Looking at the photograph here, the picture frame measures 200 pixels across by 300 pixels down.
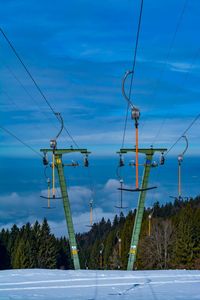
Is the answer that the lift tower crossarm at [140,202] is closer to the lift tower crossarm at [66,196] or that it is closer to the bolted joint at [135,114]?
the lift tower crossarm at [66,196]

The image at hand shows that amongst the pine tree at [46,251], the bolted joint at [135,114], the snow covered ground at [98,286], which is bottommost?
the snow covered ground at [98,286]

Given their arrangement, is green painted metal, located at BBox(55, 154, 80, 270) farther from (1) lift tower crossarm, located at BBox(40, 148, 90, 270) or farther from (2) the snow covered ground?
(2) the snow covered ground

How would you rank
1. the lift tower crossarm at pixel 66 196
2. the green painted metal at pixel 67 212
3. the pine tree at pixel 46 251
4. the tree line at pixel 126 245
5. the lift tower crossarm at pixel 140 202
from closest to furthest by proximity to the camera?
the lift tower crossarm at pixel 140 202 → the lift tower crossarm at pixel 66 196 → the green painted metal at pixel 67 212 → the tree line at pixel 126 245 → the pine tree at pixel 46 251

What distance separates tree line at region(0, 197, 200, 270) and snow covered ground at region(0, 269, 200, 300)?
28.9 m

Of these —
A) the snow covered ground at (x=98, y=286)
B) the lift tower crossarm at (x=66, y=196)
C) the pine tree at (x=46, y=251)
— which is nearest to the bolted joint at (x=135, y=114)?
the snow covered ground at (x=98, y=286)

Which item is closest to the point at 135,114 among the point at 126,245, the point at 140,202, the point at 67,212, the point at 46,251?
the point at 140,202

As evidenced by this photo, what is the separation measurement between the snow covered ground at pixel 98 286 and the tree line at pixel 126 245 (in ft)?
94.9

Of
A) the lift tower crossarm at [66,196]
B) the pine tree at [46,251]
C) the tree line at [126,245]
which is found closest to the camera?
the lift tower crossarm at [66,196]

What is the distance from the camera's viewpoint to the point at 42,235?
110500mm

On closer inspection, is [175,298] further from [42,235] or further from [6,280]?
[42,235]

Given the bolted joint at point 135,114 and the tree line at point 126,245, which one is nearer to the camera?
the bolted joint at point 135,114

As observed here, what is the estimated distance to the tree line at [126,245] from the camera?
259 feet

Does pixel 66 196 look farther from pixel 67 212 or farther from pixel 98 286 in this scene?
pixel 98 286

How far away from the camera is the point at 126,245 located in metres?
102
